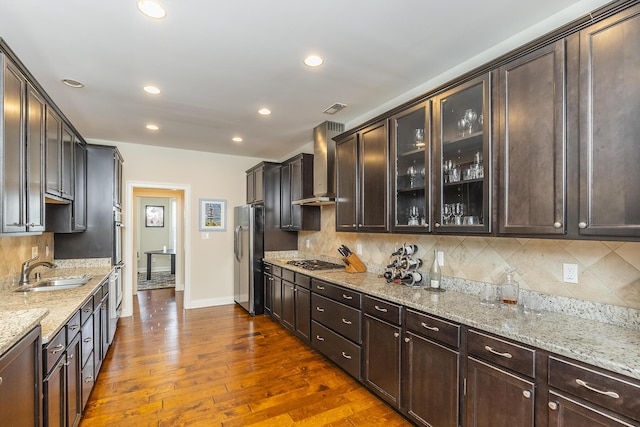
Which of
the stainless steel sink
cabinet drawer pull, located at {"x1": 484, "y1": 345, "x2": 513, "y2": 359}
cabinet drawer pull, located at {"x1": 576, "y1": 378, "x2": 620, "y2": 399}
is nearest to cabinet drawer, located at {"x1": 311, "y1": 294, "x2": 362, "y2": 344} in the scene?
cabinet drawer pull, located at {"x1": 484, "y1": 345, "x2": 513, "y2": 359}

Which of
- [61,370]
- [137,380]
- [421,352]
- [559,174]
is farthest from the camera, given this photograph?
[137,380]

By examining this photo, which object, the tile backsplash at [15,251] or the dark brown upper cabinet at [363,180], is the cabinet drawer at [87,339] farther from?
the dark brown upper cabinet at [363,180]

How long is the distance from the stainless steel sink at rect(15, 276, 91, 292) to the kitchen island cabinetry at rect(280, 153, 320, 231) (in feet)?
8.73

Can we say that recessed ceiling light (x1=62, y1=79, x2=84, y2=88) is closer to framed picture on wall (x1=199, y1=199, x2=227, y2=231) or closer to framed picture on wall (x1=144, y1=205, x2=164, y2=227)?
framed picture on wall (x1=199, y1=199, x2=227, y2=231)

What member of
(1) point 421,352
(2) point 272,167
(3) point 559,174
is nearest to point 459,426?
(1) point 421,352

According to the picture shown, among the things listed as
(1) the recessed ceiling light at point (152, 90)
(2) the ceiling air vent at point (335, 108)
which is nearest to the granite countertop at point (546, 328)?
(2) the ceiling air vent at point (335, 108)

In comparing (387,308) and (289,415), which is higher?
(387,308)

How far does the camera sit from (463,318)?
1864mm

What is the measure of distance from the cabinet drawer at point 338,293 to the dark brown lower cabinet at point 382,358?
178mm

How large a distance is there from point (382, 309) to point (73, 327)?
7.16 feet

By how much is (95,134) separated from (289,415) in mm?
4588

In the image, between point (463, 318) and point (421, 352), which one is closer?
point (463, 318)

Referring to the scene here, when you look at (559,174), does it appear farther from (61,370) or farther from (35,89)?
(35,89)

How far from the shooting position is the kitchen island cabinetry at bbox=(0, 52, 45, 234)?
1.67 meters
